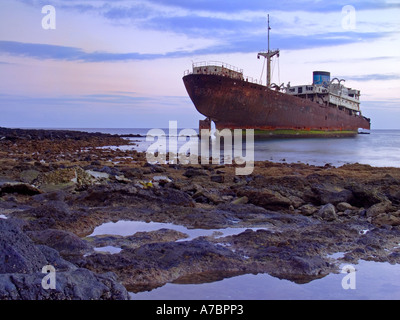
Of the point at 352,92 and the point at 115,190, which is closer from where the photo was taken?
the point at 115,190

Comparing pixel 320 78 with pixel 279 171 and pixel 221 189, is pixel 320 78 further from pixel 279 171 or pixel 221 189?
pixel 221 189

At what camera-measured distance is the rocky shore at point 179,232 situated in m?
3.09

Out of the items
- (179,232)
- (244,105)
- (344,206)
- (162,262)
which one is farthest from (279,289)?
(244,105)

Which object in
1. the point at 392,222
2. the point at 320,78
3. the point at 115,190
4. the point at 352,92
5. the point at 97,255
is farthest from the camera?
the point at 352,92

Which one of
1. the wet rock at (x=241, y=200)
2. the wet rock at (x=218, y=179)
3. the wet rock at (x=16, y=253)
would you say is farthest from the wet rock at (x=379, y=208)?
the wet rock at (x=16, y=253)

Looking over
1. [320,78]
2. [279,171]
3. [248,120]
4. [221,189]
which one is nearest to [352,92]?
[320,78]

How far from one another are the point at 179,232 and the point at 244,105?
30684 millimetres

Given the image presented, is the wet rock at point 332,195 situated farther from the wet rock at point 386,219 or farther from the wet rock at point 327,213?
the wet rock at point 386,219

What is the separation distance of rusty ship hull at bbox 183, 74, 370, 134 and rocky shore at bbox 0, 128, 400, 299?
25181 mm

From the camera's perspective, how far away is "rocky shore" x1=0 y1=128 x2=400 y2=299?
121 inches

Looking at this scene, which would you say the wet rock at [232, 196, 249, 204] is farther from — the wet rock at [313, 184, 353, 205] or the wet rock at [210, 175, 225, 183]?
the wet rock at [210, 175, 225, 183]

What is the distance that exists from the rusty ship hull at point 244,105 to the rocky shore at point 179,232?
25181 millimetres
